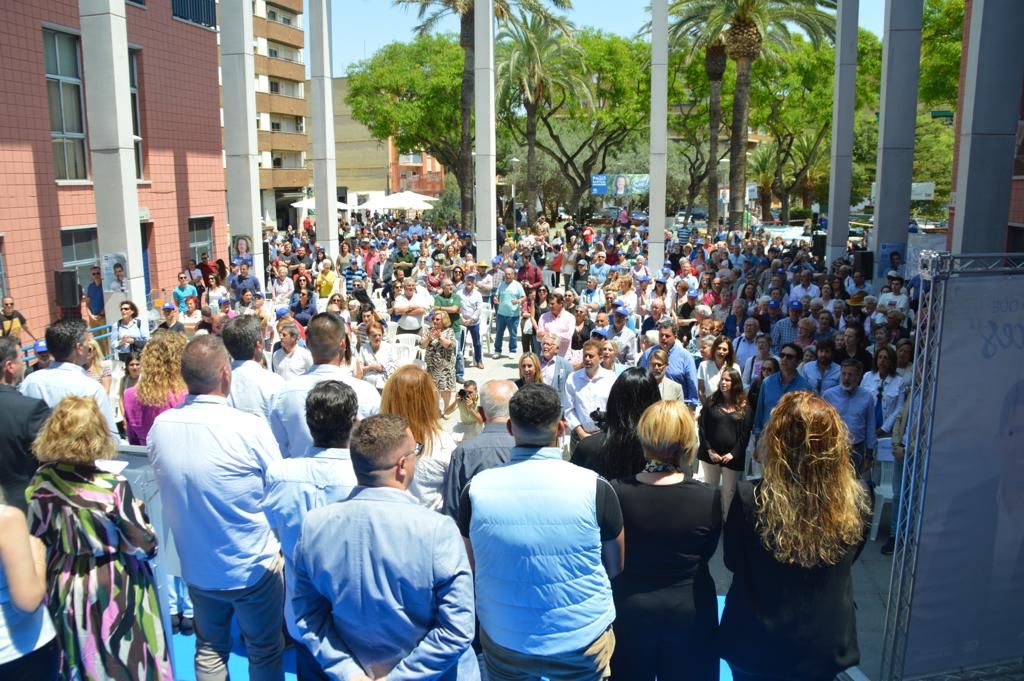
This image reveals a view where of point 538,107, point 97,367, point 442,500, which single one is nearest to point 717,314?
point 97,367

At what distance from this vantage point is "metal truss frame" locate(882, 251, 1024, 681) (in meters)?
4.05

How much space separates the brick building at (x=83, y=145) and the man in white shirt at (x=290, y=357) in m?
10.1

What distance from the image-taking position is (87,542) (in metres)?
3.72

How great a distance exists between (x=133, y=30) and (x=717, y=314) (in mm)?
14747

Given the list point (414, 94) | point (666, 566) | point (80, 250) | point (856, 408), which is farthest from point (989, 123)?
point (414, 94)

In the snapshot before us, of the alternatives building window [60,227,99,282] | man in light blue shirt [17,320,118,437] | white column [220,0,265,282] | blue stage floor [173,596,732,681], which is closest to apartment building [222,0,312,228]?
white column [220,0,265,282]

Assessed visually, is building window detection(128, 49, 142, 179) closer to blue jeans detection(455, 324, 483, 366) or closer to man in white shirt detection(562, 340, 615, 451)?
blue jeans detection(455, 324, 483, 366)

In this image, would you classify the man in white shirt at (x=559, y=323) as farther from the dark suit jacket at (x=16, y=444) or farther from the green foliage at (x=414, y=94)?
the green foliage at (x=414, y=94)

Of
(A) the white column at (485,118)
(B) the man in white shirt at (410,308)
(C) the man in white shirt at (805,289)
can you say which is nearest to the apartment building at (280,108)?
(A) the white column at (485,118)

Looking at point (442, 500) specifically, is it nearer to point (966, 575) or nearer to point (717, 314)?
point (966, 575)

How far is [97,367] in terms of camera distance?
26.2ft

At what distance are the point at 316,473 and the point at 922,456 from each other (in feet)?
9.20

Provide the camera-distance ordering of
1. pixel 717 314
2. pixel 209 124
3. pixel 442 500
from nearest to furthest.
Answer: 1. pixel 442 500
2. pixel 717 314
3. pixel 209 124

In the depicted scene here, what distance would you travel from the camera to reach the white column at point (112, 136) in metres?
15.1
